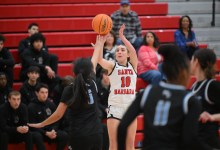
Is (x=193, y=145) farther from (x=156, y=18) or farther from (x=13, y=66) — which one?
(x=156, y=18)

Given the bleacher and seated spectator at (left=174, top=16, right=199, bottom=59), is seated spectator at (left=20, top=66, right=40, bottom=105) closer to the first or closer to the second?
the bleacher

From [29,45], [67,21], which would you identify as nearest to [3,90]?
[29,45]

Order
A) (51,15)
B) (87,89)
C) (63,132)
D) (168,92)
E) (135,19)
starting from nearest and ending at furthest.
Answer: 1. (168,92)
2. (87,89)
3. (63,132)
4. (135,19)
5. (51,15)

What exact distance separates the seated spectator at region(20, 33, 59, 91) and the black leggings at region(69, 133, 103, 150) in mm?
3858

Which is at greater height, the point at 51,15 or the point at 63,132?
the point at 51,15

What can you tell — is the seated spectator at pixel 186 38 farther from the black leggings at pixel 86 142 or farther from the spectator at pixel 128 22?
the black leggings at pixel 86 142

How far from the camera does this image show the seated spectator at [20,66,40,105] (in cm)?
912

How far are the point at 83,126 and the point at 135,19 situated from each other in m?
5.16

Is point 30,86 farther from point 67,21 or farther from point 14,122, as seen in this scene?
point 67,21

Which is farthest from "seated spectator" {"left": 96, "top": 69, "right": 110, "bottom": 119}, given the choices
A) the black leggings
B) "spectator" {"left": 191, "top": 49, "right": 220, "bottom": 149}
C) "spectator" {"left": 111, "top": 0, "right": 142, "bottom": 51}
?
"spectator" {"left": 191, "top": 49, "right": 220, "bottom": 149}

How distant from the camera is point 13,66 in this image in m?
9.51

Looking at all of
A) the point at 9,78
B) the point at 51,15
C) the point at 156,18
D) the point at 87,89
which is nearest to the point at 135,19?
the point at 156,18

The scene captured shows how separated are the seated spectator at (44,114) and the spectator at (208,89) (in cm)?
430

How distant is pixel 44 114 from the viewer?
877cm
